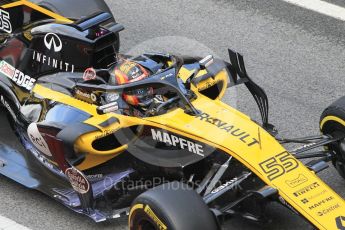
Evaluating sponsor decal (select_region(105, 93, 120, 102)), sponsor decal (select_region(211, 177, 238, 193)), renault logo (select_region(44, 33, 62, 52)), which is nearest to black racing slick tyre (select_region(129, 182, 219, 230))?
sponsor decal (select_region(211, 177, 238, 193))

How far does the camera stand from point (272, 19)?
35.5 ft

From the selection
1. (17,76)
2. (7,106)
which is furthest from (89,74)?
(7,106)

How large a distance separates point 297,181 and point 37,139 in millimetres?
2413

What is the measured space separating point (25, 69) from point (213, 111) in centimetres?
222

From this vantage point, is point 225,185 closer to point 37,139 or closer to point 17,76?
point 37,139

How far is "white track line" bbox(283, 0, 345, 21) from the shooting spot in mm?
10758

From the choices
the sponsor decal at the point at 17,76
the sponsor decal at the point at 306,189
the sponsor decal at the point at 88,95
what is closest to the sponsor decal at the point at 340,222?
the sponsor decal at the point at 306,189

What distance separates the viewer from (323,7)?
10.9 metres

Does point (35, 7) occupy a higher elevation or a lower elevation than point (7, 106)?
higher

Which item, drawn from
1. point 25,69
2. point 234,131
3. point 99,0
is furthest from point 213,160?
point 99,0

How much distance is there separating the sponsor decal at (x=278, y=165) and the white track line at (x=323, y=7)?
4.45 m

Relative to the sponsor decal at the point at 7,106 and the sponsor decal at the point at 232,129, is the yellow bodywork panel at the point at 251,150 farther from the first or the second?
the sponsor decal at the point at 7,106

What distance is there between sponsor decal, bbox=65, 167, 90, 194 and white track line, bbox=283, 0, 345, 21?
16.1 feet

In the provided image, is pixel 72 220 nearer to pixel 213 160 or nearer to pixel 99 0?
pixel 213 160
